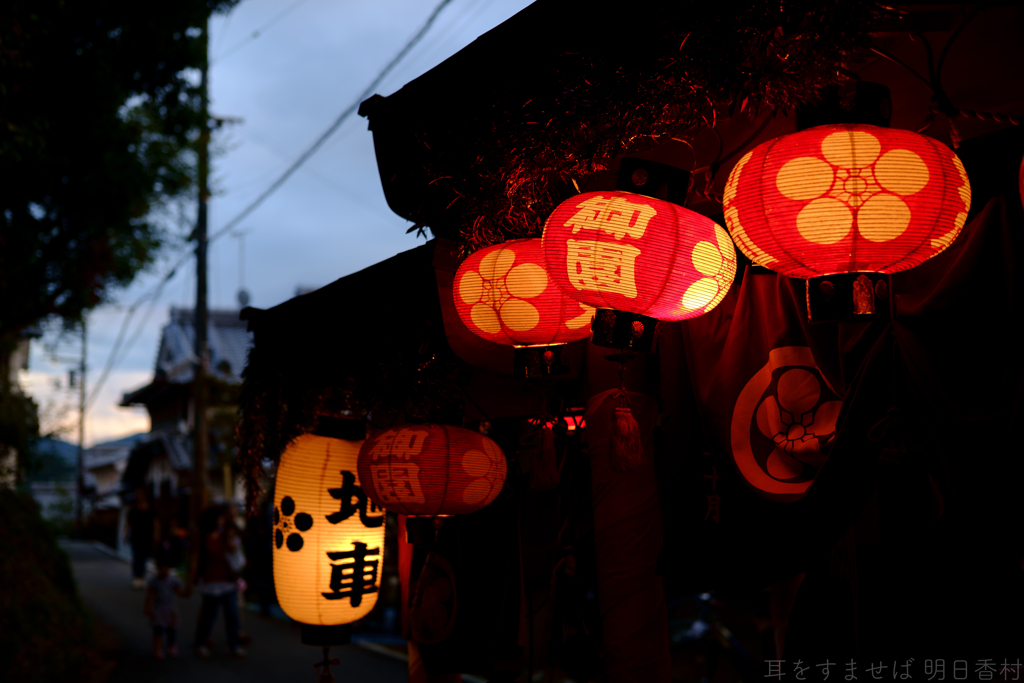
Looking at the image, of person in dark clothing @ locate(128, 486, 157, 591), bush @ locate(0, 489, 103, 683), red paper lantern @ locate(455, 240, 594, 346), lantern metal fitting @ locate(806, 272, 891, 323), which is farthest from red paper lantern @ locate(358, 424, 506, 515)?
person in dark clothing @ locate(128, 486, 157, 591)

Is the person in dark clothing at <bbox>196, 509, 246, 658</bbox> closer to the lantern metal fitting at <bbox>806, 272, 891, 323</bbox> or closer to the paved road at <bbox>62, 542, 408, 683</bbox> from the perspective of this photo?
the paved road at <bbox>62, 542, 408, 683</bbox>

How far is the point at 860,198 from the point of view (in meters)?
2.42

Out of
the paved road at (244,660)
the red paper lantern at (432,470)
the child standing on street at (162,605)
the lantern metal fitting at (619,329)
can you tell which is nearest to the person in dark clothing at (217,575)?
the child standing on street at (162,605)

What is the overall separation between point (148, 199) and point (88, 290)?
135 inches

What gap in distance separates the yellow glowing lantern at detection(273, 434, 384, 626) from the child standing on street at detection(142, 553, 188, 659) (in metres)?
6.87

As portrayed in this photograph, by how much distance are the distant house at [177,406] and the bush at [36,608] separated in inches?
409

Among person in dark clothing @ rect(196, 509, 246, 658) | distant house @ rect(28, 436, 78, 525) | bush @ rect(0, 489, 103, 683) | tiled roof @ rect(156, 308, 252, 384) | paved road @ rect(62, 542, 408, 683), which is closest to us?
bush @ rect(0, 489, 103, 683)

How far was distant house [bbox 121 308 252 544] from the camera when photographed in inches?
1116

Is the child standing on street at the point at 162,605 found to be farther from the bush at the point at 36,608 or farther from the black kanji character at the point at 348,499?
the black kanji character at the point at 348,499

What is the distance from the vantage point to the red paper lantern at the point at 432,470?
421cm

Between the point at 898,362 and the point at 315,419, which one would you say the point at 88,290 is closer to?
the point at 315,419

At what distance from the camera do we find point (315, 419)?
5.62 meters

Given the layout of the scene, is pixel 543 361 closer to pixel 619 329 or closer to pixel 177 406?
pixel 619 329

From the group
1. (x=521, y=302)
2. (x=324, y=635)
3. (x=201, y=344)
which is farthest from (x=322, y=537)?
(x=201, y=344)
